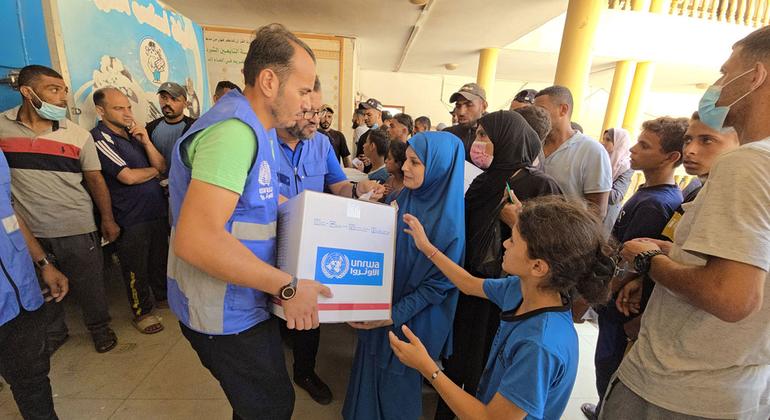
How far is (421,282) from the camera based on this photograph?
4.63 ft

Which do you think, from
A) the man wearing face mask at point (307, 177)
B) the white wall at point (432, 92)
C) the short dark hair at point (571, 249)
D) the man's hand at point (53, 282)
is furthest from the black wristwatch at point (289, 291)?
the white wall at point (432, 92)

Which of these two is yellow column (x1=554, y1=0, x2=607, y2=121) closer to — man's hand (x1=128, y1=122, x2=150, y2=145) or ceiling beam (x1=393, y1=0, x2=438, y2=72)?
ceiling beam (x1=393, y1=0, x2=438, y2=72)

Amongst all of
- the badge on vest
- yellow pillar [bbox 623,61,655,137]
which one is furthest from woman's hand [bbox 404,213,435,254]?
yellow pillar [bbox 623,61,655,137]

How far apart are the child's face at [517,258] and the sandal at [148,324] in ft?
8.93

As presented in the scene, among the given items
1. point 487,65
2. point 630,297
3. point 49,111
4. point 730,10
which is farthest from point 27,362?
point 730,10

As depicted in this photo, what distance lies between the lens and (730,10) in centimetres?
668

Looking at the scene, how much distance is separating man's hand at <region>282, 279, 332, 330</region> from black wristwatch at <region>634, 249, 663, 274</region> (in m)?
0.98

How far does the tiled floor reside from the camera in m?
1.79

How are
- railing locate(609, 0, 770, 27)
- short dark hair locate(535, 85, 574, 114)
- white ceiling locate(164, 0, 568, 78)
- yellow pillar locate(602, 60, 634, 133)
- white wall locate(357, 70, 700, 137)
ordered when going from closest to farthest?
1. short dark hair locate(535, 85, 574, 114)
2. white ceiling locate(164, 0, 568, 78)
3. railing locate(609, 0, 770, 27)
4. yellow pillar locate(602, 60, 634, 133)
5. white wall locate(357, 70, 700, 137)

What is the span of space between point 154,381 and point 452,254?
201 centimetres

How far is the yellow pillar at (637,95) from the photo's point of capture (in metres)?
7.47

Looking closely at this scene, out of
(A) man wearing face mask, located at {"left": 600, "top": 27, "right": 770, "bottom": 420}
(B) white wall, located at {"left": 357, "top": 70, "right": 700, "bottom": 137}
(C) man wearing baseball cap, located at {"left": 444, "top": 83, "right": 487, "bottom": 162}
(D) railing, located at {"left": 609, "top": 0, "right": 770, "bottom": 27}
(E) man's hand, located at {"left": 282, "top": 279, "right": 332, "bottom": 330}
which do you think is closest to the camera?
(A) man wearing face mask, located at {"left": 600, "top": 27, "right": 770, "bottom": 420}

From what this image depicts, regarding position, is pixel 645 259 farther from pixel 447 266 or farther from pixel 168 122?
pixel 168 122

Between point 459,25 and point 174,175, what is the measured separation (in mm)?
5666
